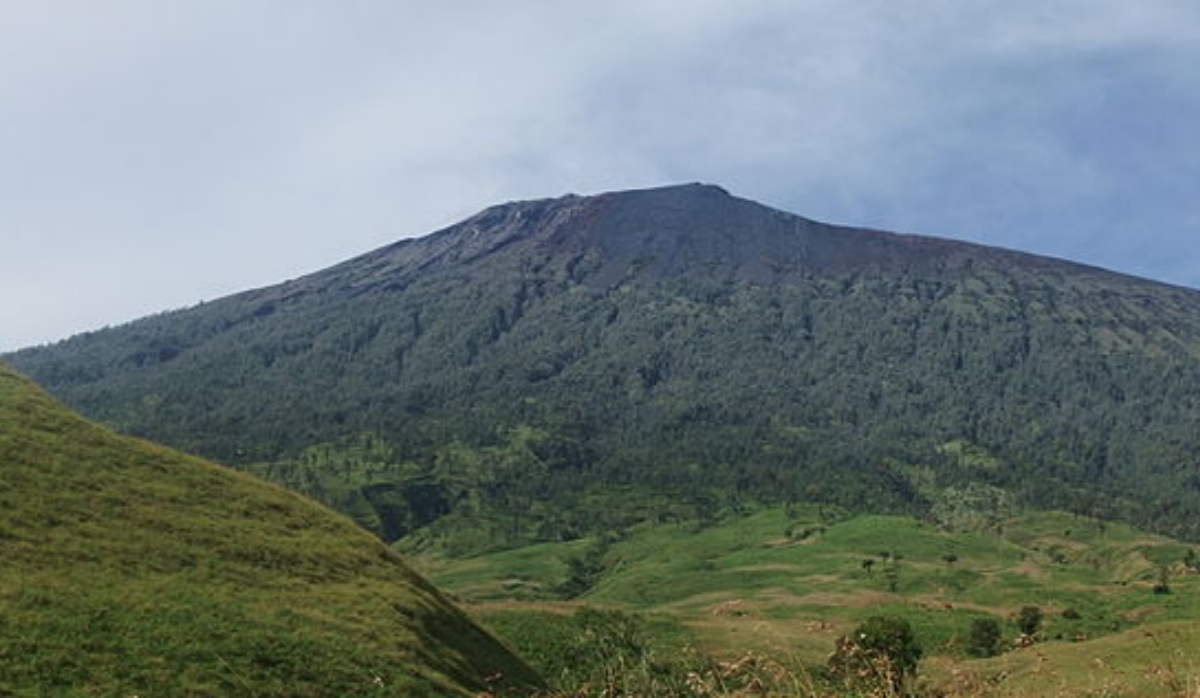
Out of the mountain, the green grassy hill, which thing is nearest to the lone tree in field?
the mountain

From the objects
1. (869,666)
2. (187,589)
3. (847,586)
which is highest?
(869,666)

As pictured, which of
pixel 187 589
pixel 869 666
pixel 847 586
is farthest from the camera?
pixel 847 586

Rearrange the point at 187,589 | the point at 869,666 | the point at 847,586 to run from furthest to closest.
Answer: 1. the point at 847,586
2. the point at 187,589
3. the point at 869,666

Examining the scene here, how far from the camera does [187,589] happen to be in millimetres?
34281

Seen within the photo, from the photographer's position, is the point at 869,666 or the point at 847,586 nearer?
the point at 869,666

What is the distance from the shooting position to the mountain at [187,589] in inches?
1103

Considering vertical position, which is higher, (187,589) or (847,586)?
(187,589)

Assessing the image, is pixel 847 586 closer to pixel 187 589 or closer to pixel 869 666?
pixel 187 589

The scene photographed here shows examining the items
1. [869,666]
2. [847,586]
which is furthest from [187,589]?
[847,586]

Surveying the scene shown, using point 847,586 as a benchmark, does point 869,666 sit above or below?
above

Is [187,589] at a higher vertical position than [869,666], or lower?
lower

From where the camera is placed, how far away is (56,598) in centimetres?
3003

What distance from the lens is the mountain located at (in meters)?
28.0

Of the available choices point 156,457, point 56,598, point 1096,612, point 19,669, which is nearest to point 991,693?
point 19,669
